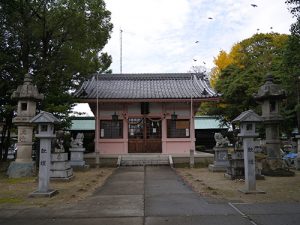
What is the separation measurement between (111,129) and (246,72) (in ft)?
39.8

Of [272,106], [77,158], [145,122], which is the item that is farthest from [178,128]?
[272,106]

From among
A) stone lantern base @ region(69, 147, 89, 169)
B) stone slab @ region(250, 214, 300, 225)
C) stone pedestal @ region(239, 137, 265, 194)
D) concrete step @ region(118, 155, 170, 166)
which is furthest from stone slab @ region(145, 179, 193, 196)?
concrete step @ region(118, 155, 170, 166)

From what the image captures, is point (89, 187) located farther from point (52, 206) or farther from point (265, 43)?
point (265, 43)

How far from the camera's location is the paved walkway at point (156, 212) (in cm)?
716

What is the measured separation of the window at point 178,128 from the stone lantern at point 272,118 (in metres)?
→ 9.40

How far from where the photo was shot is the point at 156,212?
26.3 feet

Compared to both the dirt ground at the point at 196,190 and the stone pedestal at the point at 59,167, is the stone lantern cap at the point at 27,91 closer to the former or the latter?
A: the stone pedestal at the point at 59,167

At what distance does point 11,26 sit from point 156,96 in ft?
36.5

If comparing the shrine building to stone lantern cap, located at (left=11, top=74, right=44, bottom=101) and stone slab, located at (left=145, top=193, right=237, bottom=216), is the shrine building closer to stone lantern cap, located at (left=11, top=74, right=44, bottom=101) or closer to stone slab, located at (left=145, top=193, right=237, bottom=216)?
stone lantern cap, located at (left=11, top=74, right=44, bottom=101)

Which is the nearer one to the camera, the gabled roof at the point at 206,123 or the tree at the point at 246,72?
the tree at the point at 246,72

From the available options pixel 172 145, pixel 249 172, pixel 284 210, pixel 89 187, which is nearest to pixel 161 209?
pixel 284 210

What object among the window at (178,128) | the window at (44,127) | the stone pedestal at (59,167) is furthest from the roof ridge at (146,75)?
the window at (44,127)

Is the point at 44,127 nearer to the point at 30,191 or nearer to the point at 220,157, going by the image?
the point at 30,191

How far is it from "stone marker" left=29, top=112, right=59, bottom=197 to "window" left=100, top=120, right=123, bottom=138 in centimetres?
1343
